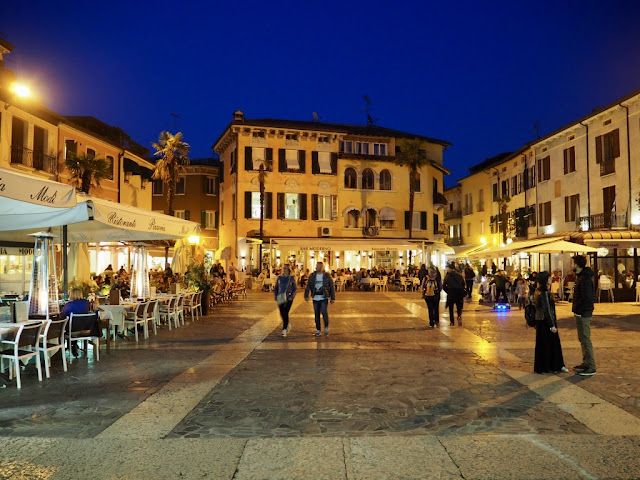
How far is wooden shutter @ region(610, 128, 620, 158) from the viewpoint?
23062 mm

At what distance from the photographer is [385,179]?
36344mm

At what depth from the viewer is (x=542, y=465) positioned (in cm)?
418

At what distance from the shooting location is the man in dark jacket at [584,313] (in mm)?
7496

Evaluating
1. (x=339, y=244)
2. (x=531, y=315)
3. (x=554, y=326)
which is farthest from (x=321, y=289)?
(x=339, y=244)

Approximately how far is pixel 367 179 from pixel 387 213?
8.88ft

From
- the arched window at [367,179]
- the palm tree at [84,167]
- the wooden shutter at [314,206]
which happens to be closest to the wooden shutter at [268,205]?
the wooden shutter at [314,206]

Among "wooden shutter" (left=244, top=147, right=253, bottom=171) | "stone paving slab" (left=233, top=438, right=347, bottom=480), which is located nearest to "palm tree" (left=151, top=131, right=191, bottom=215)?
"wooden shutter" (left=244, top=147, right=253, bottom=171)

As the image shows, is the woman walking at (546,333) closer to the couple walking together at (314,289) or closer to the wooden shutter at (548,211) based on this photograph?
the couple walking together at (314,289)

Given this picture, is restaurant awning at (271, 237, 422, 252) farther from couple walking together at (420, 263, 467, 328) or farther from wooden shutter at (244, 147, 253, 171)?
couple walking together at (420, 263, 467, 328)

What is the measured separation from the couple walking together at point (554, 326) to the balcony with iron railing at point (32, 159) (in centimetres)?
2027

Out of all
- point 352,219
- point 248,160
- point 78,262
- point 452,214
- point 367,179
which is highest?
point 248,160

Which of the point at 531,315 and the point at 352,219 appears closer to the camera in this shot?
the point at 531,315

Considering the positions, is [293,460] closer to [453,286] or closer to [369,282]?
[453,286]

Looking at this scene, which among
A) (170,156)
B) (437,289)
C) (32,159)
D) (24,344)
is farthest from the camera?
(170,156)
